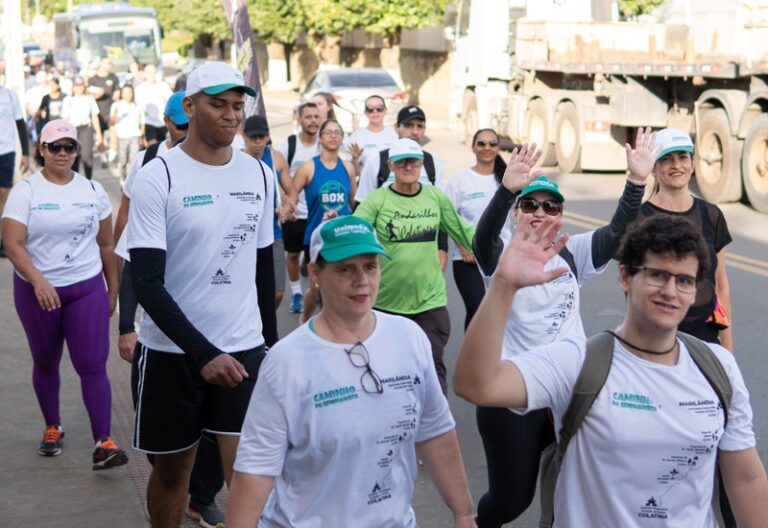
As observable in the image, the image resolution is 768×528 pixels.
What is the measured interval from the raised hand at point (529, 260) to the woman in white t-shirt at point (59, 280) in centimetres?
414

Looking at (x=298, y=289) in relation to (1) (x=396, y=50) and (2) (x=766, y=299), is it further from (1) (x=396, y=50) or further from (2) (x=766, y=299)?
(1) (x=396, y=50)

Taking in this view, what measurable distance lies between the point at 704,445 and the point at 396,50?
47.8m

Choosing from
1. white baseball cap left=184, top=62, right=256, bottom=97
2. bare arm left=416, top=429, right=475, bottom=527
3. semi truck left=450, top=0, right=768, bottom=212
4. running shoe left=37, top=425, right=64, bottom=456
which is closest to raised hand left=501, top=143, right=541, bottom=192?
white baseball cap left=184, top=62, right=256, bottom=97

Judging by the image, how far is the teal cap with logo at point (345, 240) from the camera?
3.73m

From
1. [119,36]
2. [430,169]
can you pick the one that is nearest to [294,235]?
[430,169]

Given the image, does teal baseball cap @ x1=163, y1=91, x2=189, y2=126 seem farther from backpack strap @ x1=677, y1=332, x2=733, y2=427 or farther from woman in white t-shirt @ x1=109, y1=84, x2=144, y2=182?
woman in white t-shirt @ x1=109, y1=84, x2=144, y2=182

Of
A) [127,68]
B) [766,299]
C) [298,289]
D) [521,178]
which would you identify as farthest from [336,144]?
[127,68]

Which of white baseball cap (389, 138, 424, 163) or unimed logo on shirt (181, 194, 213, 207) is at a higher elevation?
unimed logo on shirt (181, 194, 213, 207)

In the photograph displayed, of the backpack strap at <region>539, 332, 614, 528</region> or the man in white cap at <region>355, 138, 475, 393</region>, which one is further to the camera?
the man in white cap at <region>355, 138, 475, 393</region>

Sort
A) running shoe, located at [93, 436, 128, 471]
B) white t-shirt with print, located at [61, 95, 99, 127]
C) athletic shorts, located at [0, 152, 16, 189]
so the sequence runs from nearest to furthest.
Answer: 1. running shoe, located at [93, 436, 128, 471]
2. athletic shorts, located at [0, 152, 16, 189]
3. white t-shirt with print, located at [61, 95, 99, 127]

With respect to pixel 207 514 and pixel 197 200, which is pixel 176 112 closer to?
pixel 197 200

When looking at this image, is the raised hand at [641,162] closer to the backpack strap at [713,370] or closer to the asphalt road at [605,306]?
the asphalt road at [605,306]

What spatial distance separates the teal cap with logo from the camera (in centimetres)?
373

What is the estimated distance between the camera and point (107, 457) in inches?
274
